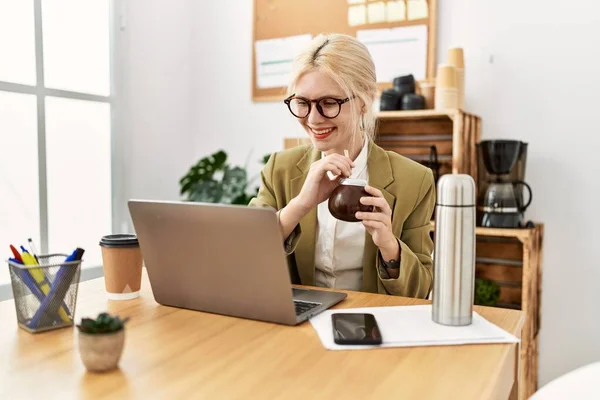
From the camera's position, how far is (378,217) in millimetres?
1100

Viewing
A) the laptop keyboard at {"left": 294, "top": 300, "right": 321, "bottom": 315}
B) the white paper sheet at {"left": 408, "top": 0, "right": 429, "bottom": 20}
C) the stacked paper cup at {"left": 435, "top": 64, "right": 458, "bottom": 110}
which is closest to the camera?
the laptop keyboard at {"left": 294, "top": 300, "right": 321, "bottom": 315}

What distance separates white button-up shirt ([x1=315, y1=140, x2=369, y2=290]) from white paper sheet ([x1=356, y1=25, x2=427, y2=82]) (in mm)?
1420

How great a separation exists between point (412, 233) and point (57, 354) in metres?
0.97

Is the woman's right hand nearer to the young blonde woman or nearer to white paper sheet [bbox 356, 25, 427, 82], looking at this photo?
the young blonde woman

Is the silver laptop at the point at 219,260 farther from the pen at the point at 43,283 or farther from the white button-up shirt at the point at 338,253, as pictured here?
the white button-up shirt at the point at 338,253

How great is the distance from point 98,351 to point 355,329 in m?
0.40

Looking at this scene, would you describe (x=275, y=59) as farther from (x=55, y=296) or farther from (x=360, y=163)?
(x=55, y=296)

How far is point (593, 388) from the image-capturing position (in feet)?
2.99

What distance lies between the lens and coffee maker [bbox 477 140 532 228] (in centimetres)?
233

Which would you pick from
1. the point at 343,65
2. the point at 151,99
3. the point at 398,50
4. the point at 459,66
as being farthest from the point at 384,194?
the point at 151,99

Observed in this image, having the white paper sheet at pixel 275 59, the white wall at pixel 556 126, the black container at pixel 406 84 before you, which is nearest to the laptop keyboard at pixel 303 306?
the black container at pixel 406 84

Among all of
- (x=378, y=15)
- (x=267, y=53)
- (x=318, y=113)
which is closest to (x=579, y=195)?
(x=378, y=15)

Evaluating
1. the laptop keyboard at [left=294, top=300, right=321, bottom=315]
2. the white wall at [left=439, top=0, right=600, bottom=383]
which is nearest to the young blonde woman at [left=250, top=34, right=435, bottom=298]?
the laptop keyboard at [left=294, top=300, right=321, bottom=315]

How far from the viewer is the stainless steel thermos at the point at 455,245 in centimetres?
89
